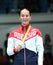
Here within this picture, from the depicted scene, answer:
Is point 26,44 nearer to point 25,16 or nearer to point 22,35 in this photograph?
point 22,35

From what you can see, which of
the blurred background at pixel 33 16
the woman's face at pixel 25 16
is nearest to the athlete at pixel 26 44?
the woman's face at pixel 25 16

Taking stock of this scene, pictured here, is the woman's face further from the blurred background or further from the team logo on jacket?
the blurred background

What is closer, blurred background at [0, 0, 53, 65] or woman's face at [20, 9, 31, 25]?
woman's face at [20, 9, 31, 25]

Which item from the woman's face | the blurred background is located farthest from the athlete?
the blurred background

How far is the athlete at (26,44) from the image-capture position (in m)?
3.79

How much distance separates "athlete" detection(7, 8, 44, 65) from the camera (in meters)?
3.79

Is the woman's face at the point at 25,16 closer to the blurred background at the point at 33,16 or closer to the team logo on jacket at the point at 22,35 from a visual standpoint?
the team logo on jacket at the point at 22,35

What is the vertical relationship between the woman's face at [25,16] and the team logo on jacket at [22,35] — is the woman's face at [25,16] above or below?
above

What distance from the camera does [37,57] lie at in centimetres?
384

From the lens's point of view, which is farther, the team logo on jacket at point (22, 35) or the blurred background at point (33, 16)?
the blurred background at point (33, 16)

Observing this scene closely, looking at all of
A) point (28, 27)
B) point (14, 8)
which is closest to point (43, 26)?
point (14, 8)

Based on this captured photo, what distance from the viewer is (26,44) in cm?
379

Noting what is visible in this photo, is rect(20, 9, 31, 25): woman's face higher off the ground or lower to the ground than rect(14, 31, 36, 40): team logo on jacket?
higher

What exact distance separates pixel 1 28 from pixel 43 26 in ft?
→ 3.52
